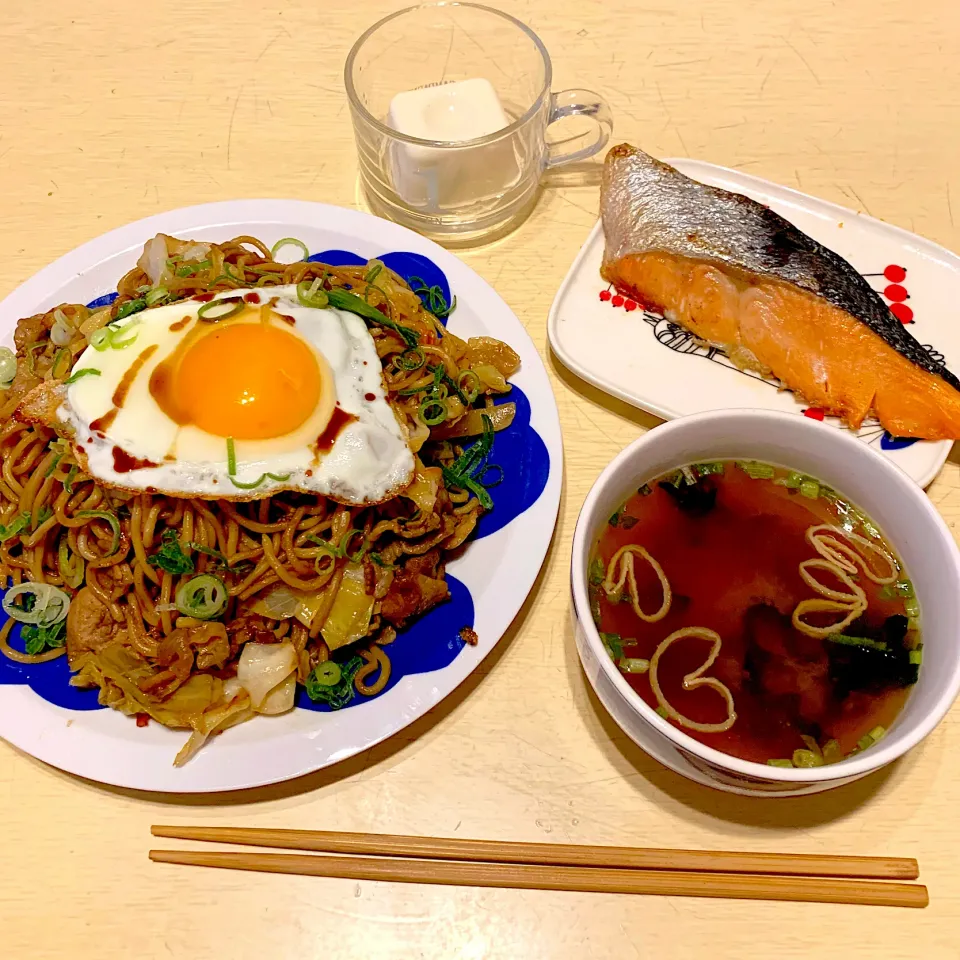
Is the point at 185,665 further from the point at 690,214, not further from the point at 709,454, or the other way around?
the point at 690,214

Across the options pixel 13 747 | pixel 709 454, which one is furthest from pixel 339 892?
pixel 709 454

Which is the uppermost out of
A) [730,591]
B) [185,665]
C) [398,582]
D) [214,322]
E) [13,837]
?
[214,322]

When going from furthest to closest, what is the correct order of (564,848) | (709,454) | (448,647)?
(448,647)
(564,848)
(709,454)

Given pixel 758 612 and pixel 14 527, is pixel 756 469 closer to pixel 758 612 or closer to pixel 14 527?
pixel 758 612

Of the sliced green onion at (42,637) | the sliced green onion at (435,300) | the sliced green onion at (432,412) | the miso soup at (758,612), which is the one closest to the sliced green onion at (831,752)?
the miso soup at (758,612)

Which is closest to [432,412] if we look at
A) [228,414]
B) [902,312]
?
[228,414]
